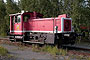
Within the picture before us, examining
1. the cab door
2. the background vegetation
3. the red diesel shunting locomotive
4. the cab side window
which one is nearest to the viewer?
the red diesel shunting locomotive

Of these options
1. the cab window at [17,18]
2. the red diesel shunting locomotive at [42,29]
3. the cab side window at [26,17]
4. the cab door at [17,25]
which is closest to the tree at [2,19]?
the red diesel shunting locomotive at [42,29]

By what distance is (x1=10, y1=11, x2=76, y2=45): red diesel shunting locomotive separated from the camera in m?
10.9

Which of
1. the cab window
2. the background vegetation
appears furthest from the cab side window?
the background vegetation

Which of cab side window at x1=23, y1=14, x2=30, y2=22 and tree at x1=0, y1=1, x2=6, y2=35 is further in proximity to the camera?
tree at x1=0, y1=1, x2=6, y2=35

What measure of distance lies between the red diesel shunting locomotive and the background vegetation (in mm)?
3648

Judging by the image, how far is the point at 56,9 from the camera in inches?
752

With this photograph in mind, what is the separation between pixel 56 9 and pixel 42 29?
25.8ft

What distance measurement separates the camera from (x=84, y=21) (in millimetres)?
15008

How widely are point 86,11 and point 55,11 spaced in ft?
18.6

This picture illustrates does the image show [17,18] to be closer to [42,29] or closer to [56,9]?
[42,29]

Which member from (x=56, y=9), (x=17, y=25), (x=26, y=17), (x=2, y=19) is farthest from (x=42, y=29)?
(x=2, y=19)

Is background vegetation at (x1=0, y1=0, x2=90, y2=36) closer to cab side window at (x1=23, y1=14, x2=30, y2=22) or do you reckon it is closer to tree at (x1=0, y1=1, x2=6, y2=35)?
tree at (x1=0, y1=1, x2=6, y2=35)

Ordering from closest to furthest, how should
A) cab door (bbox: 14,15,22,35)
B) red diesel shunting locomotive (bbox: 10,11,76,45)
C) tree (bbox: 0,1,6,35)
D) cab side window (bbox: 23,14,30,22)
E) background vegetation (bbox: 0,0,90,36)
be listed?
red diesel shunting locomotive (bbox: 10,11,76,45), cab side window (bbox: 23,14,30,22), cab door (bbox: 14,15,22,35), background vegetation (bbox: 0,0,90,36), tree (bbox: 0,1,6,35)

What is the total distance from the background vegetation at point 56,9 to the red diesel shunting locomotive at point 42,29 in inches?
144
